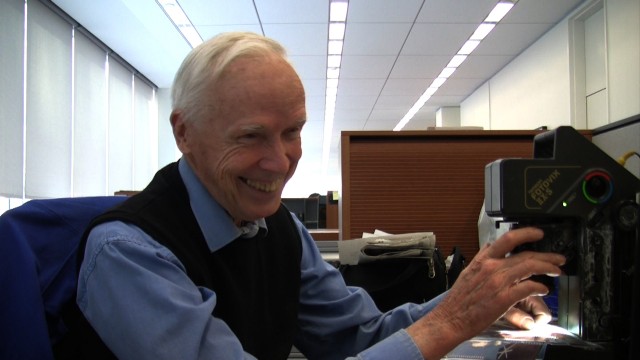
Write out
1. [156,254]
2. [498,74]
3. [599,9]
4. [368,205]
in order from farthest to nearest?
1. [498,74]
2. [599,9]
3. [368,205]
4. [156,254]

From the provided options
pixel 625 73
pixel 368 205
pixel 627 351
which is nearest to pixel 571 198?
pixel 627 351

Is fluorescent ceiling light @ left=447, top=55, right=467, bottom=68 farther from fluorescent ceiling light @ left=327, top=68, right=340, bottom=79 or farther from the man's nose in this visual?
the man's nose

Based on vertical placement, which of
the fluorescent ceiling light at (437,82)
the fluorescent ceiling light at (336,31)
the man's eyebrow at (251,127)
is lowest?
the man's eyebrow at (251,127)

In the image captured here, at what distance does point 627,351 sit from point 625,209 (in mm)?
197

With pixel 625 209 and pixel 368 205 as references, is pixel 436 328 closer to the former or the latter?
pixel 625 209

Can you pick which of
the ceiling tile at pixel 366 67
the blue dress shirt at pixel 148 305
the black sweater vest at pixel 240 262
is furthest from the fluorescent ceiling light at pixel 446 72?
the blue dress shirt at pixel 148 305

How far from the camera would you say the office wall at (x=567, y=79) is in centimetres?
347

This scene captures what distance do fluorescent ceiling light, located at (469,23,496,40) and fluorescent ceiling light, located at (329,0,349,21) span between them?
137 cm

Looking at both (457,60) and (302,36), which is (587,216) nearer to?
(302,36)

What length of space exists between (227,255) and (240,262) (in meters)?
0.03

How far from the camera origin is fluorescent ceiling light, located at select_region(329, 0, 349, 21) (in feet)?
12.9

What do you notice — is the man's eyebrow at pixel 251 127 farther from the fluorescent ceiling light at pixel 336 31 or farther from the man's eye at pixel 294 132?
the fluorescent ceiling light at pixel 336 31

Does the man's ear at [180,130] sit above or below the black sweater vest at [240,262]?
above

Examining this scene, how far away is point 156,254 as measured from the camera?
1.91 ft
